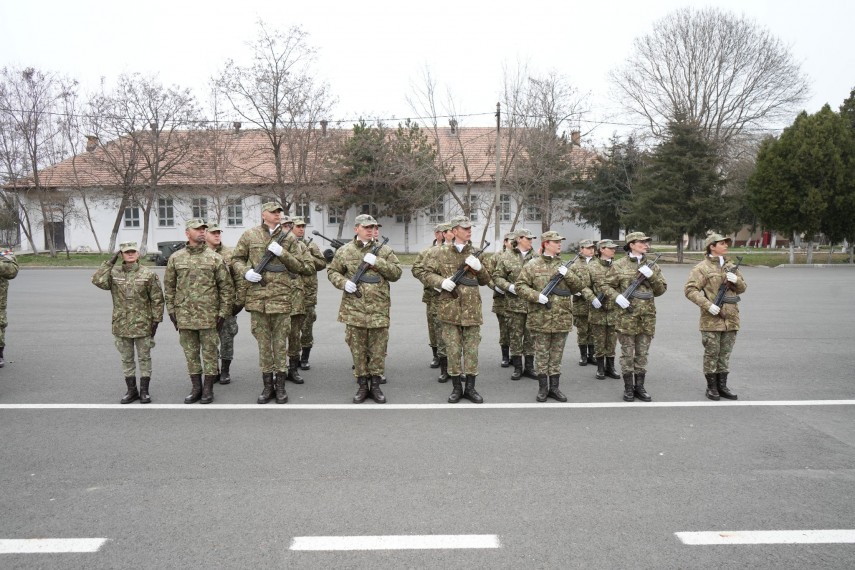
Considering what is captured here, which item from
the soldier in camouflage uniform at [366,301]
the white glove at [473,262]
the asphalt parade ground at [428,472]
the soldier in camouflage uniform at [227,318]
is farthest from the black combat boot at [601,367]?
the soldier in camouflage uniform at [227,318]

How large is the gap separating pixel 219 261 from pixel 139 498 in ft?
10.2

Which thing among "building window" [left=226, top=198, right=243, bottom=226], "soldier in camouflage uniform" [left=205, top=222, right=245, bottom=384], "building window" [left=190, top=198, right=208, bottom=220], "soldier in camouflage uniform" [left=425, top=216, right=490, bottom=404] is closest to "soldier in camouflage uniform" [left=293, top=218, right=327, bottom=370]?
"soldier in camouflage uniform" [left=205, top=222, right=245, bottom=384]

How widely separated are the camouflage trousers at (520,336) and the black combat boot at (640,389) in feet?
5.33

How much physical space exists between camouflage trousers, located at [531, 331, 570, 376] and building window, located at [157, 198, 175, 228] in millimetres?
39689

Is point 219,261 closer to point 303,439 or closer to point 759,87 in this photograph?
point 303,439

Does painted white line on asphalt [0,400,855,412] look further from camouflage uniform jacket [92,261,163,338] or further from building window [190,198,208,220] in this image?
building window [190,198,208,220]

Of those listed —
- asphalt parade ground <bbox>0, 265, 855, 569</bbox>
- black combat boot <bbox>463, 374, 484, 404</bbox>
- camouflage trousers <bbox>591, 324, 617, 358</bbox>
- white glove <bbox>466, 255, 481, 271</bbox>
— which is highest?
white glove <bbox>466, 255, 481, 271</bbox>

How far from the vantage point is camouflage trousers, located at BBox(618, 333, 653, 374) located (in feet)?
21.9

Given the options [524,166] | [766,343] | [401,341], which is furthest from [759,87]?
[401,341]

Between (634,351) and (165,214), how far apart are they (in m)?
40.9

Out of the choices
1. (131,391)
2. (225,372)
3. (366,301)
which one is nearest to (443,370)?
(366,301)

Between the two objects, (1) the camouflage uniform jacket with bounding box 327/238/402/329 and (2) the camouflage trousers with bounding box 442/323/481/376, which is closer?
(1) the camouflage uniform jacket with bounding box 327/238/402/329

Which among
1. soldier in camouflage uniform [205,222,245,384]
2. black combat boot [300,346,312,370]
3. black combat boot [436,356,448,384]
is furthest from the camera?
black combat boot [300,346,312,370]

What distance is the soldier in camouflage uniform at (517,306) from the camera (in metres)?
7.96
